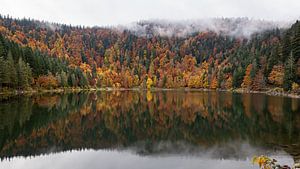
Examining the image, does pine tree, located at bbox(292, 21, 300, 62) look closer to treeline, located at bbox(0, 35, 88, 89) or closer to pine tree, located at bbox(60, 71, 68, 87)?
treeline, located at bbox(0, 35, 88, 89)

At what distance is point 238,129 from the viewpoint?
982 inches

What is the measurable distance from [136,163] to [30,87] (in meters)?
70.7

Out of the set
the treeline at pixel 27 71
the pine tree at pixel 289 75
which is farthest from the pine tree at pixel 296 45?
the treeline at pixel 27 71

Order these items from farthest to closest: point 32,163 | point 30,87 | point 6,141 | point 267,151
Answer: point 30,87, point 6,141, point 267,151, point 32,163

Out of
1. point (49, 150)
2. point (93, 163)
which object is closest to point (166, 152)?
point (93, 163)

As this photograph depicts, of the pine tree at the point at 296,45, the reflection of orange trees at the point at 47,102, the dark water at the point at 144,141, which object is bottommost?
the dark water at the point at 144,141

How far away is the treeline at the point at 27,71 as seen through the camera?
218 ft

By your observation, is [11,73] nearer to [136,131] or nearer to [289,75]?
[136,131]

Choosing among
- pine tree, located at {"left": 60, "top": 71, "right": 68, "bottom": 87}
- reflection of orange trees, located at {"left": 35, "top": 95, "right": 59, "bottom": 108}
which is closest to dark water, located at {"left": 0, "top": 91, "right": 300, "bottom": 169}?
reflection of orange trees, located at {"left": 35, "top": 95, "right": 59, "bottom": 108}

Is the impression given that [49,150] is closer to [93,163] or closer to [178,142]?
[93,163]

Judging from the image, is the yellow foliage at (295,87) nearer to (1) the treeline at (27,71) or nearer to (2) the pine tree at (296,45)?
(2) the pine tree at (296,45)

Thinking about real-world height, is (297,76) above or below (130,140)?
above

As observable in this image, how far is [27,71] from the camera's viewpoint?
250 ft

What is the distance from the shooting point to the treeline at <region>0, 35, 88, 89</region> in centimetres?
6644
